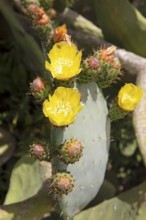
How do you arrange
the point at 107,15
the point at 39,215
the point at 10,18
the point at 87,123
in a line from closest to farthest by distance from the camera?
the point at 87,123 < the point at 39,215 < the point at 107,15 < the point at 10,18

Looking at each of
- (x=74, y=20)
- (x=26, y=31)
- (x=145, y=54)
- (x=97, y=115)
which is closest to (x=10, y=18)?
(x=26, y=31)

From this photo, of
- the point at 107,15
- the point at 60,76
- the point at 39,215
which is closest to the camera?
the point at 60,76

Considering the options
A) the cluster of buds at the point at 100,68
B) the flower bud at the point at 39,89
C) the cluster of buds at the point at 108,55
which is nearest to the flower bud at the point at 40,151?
the flower bud at the point at 39,89

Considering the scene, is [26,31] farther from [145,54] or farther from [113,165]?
[113,165]

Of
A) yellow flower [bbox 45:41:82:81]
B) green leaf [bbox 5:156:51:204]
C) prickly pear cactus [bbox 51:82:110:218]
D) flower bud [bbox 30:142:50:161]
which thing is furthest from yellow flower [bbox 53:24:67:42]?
green leaf [bbox 5:156:51:204]

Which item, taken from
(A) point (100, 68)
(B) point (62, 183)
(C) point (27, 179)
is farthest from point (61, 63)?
(C) point (27, 179)

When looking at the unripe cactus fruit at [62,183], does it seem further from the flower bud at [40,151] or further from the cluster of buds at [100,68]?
the cluster of buds at [100,68]
